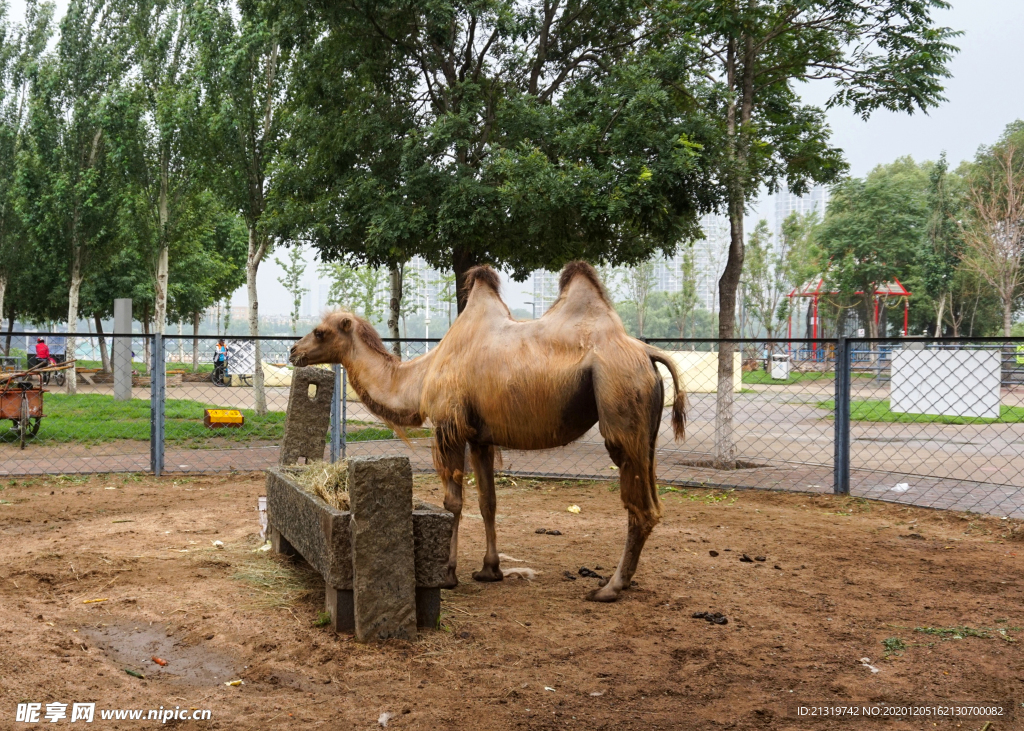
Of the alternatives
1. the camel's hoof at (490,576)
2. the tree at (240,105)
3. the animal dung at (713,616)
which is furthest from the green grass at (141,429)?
the animal dung at (713,616)

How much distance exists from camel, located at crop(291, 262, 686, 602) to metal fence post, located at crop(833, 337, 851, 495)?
4.12 m

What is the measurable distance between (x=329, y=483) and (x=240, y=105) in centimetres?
1361

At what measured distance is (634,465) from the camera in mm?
5387

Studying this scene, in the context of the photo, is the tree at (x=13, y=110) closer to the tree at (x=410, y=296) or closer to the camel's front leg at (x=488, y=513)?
the tree at (x=410, y=296)

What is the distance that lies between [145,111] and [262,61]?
261 inches

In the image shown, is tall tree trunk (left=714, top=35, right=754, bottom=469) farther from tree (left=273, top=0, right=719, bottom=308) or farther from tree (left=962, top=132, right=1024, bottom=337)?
tree (left=962, top=132, right=1024, bottom=337)

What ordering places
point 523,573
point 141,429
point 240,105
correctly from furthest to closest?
point 240,105
point 141,429
point 523,573

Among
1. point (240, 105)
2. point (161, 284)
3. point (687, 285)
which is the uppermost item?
point (240, 105)

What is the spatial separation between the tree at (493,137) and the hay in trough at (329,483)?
5.74 meters

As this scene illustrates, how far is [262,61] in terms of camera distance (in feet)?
56.7

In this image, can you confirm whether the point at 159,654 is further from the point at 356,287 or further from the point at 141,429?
the point at 356,287

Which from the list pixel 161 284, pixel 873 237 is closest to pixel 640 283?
pixel 873 237

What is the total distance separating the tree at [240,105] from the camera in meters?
16.6

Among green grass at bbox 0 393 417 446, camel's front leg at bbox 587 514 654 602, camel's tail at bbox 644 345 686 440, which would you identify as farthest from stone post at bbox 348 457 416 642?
green grass at bbox 0 393 417 446
